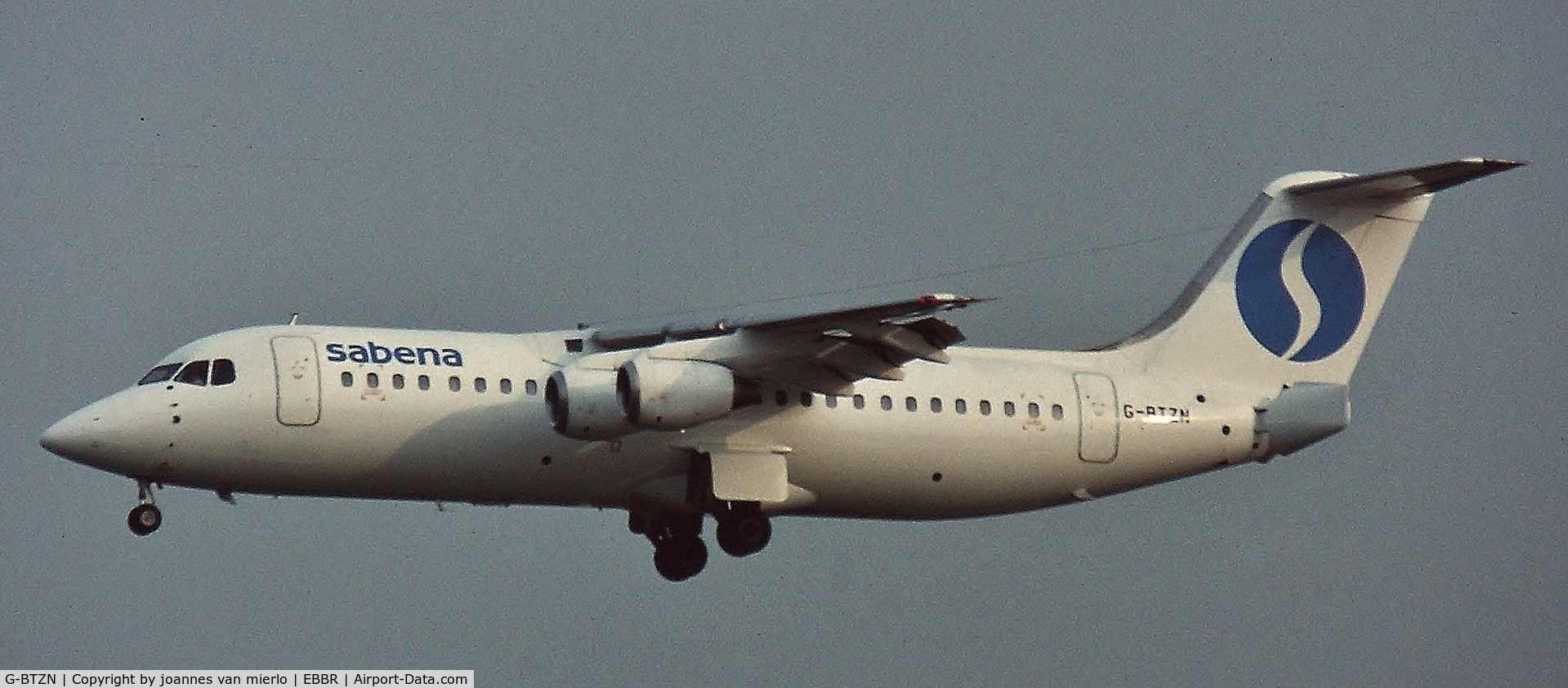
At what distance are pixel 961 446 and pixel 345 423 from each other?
237 inches

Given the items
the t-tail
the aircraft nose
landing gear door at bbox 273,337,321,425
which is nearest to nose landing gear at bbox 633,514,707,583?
landing gear door at bbox 273,337,321,425

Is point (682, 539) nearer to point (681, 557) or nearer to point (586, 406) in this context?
point (681, 557)

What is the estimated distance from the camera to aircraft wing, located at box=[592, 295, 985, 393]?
1013 inches

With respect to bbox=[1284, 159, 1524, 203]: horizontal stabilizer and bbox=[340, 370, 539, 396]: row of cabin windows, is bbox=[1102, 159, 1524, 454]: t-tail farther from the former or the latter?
bbox=[340, 370, 539, 396]: row of cabin windows

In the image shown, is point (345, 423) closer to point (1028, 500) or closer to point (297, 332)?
point (297, 332)

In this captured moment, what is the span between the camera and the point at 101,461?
1004 inches

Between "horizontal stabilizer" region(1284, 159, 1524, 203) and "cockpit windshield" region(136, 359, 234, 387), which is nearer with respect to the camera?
"cockpit windshield" region(136, 359, 234, 387)

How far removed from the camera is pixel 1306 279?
2989 centimetres

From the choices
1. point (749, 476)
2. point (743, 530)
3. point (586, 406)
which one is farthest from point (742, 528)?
→ point (586, 406)

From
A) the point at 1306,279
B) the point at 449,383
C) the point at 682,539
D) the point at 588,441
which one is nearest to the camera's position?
the point at 449,383

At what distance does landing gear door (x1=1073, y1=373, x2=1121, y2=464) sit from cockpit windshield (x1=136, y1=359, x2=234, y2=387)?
8.28 metres

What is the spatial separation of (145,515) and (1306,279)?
1220 cm

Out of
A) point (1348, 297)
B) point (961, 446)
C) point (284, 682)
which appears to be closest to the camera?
point (284, 682)

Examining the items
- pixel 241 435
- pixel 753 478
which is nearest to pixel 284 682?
pixel 241 435
